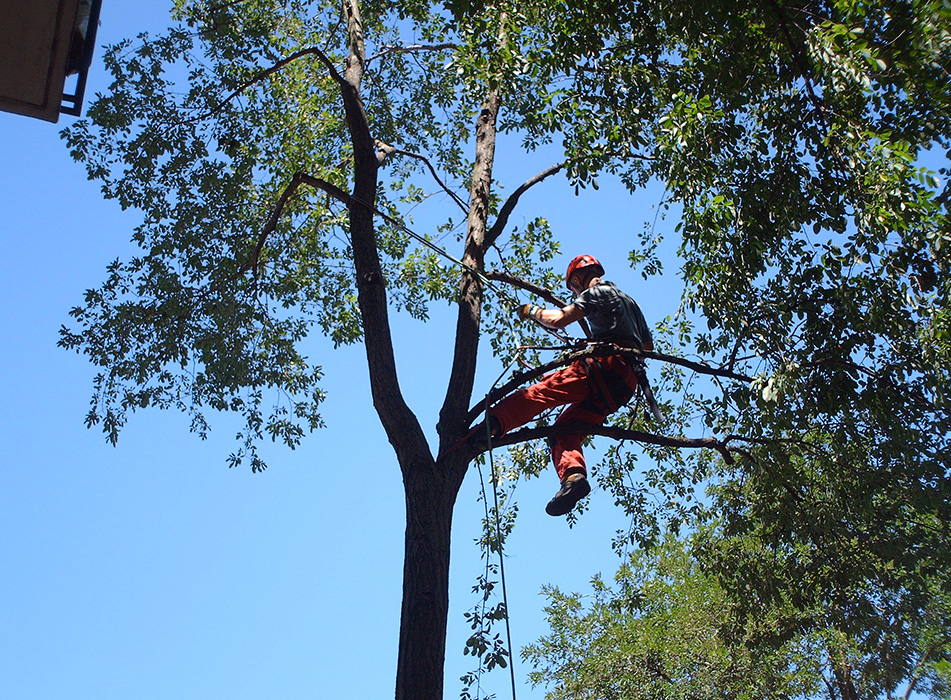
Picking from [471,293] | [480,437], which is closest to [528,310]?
[471,293]

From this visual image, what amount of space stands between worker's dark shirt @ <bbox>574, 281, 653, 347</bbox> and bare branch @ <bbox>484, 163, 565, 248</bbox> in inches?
43.0

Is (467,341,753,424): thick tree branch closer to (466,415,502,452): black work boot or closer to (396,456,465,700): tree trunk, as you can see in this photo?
(466,415,502,452): black work boot

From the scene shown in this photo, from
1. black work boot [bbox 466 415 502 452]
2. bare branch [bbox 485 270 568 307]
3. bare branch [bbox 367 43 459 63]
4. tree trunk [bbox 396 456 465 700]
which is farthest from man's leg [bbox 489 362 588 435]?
bare branch [bbox 367 43 459 63]

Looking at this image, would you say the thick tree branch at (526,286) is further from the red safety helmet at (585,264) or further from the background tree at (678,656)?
the background tree at (678,656)

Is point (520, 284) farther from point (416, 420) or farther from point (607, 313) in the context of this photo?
point (416, 420)

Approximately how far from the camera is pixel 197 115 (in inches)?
328

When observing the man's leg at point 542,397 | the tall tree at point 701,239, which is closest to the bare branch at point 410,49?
the tall tree at point 701,239

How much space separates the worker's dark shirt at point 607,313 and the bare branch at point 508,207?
1093mm

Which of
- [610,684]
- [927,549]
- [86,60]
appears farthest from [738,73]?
[610,684]

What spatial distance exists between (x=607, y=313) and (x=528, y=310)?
55 centimetres

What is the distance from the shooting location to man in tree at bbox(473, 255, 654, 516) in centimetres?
565

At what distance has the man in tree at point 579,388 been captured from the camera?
5.65m

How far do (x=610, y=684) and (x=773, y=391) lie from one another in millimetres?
8926

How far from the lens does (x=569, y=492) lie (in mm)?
5555
